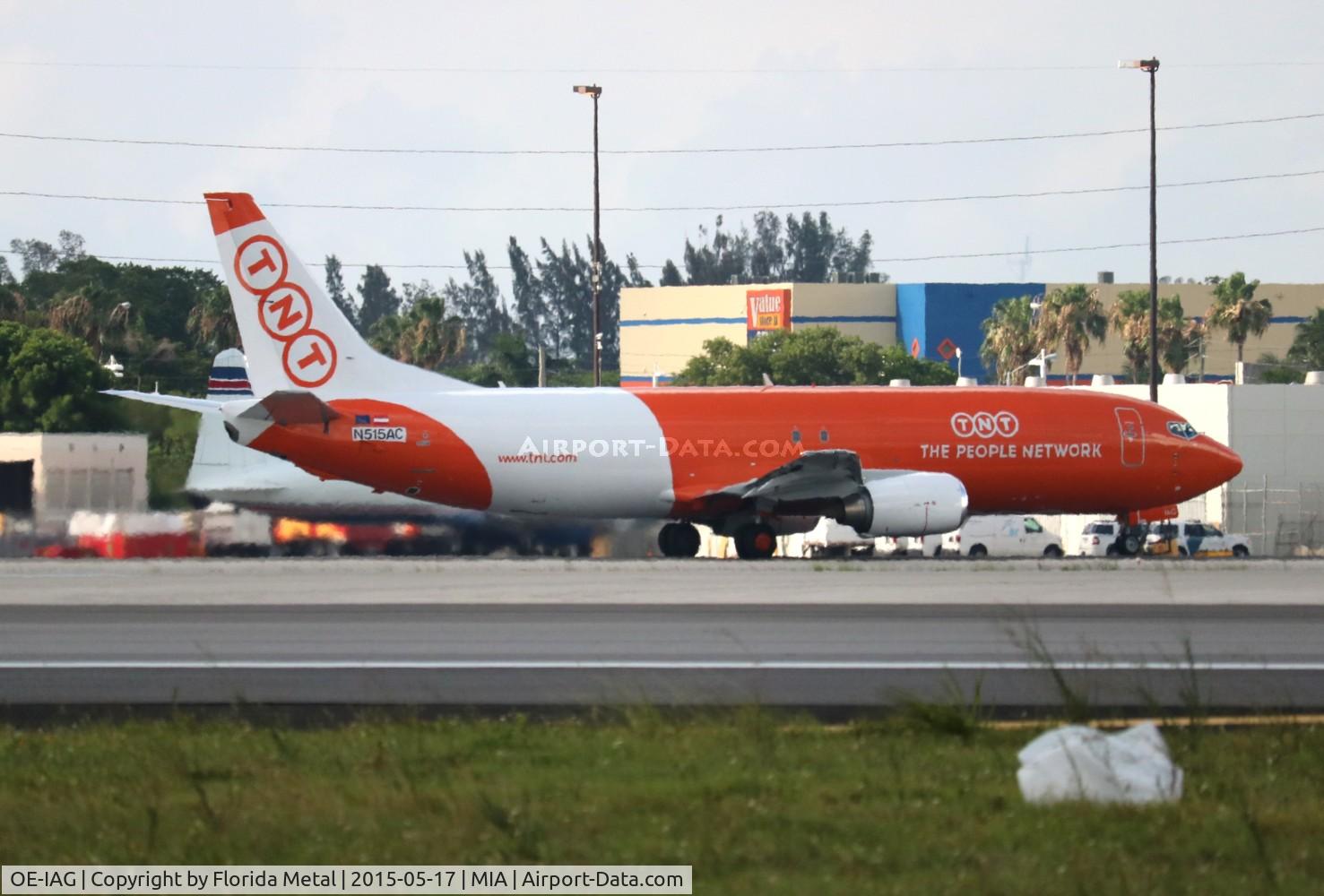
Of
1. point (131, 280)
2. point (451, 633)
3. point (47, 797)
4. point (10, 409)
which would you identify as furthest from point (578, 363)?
point (47, 797)

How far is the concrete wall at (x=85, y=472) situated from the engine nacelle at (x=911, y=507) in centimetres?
1412

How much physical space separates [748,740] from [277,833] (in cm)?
414

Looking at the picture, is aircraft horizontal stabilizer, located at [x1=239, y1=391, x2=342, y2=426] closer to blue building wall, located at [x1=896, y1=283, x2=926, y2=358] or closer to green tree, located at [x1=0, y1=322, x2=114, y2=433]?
green tree, located at [x1=0, y1=322, x2=114, y2=433]

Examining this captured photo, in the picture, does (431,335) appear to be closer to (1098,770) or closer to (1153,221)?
(1153,221)

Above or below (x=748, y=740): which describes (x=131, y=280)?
above

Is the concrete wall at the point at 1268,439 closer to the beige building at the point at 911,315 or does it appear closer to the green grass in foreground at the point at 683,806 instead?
the green grass in foreground at the point at 683,806

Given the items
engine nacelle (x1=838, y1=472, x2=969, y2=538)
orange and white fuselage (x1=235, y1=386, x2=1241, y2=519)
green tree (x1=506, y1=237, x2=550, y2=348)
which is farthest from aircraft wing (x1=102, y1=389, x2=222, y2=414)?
green tree (x1=506, y1=237, x2=550, y2=348)

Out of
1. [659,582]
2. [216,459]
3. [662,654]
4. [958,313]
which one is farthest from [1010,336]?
[662,654]

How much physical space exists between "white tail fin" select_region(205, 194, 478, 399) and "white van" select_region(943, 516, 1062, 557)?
61.0 ft

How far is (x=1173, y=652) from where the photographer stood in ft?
63.0

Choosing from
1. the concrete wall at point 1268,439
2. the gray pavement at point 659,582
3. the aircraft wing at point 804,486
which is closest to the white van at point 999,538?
the concrete wall at point 1268,439

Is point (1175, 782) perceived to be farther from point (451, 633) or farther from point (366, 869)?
point (451, 633)

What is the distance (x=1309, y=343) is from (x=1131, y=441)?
83627 millimetres

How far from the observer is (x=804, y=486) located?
114 ft
